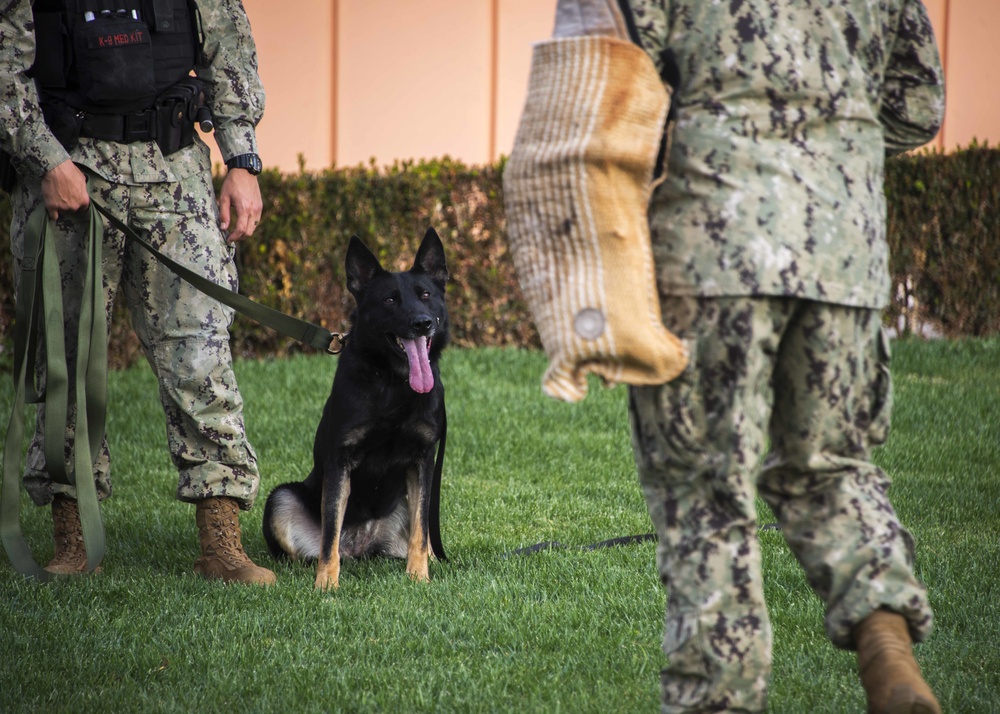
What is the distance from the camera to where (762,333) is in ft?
6.66

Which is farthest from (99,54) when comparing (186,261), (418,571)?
(418,571)

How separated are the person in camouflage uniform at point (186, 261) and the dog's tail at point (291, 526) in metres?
0.23

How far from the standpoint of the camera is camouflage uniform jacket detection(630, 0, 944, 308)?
6.59 ft

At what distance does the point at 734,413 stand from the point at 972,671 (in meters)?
1.53

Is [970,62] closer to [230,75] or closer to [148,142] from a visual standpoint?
[230,75]

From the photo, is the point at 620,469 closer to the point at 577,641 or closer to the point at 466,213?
the point at 577,641

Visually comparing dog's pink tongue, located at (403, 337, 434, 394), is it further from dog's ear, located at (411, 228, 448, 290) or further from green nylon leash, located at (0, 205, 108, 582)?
green nylon leash, located at (0, 205, 108, 582)

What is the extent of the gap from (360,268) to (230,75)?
0.93 meters

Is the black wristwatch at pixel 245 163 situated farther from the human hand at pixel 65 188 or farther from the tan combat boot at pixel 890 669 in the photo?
the tan combat boot at pixel 890 669

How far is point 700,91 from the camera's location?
6.83ft

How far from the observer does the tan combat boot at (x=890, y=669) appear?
1.90 metres

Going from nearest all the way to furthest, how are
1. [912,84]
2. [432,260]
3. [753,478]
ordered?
[753,478] < [912,84] < [432,260]

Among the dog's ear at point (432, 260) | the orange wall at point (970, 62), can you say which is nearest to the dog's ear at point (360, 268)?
the dog's ear at point (432, 260)

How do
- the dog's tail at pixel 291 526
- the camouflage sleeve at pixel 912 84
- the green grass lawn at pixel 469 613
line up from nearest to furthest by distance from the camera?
1. the camouflage sleeve at pixel 912 84
2. the green grass lawn at pixel 469 613
3. the dog's tail at pixel 291 526
